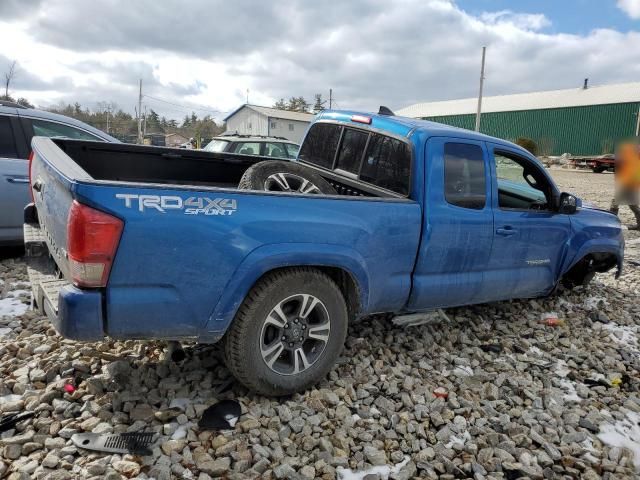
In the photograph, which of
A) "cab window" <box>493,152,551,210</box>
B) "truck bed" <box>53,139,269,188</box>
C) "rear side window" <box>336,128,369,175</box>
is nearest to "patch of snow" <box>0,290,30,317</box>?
"truck bed" <box>53,139,269,188</box>

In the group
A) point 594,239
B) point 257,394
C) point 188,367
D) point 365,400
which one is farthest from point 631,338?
point 188,367

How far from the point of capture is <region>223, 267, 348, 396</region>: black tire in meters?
2.98

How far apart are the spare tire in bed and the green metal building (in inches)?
1737

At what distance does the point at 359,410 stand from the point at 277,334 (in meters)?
0.75

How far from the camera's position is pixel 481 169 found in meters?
4.12

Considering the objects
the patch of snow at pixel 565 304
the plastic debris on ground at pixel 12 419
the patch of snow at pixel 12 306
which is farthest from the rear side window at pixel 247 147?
the plastic debris on ground at pixel 12 419

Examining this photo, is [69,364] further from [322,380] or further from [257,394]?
[322,380]

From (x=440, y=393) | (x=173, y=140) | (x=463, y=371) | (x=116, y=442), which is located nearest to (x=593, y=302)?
(x=463, y=371)

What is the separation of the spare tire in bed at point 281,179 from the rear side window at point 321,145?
65 centimetres

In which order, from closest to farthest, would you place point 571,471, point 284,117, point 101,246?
point 101,246
point 571,471
point 284,117

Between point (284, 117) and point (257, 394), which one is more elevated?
point (284, 117)

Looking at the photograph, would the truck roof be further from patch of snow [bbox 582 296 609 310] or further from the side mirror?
patch of snow [bbox 582 296 609 310]

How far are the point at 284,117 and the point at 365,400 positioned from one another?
47403 mm

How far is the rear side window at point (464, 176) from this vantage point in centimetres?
385
